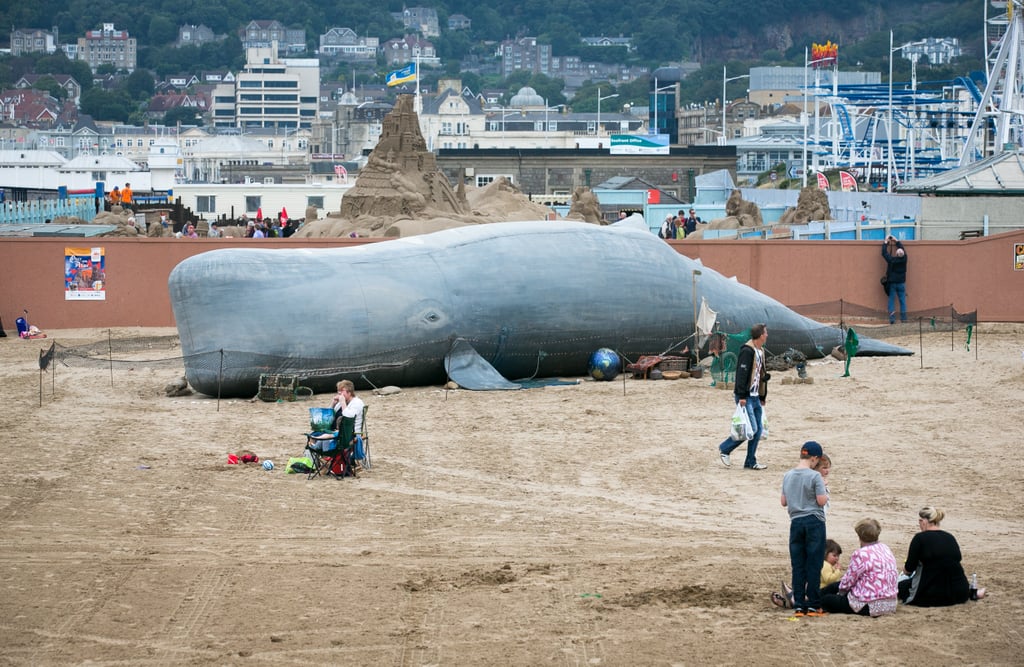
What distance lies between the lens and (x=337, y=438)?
57.0 ft

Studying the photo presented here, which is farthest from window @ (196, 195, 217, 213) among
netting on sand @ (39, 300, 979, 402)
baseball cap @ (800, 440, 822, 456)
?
baseball cap @ (800, 440, 822, 456)

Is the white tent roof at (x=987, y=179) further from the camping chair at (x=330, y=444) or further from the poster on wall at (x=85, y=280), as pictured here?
the camping chair at (x=330, y=444)

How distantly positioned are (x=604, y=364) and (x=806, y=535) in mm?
12886

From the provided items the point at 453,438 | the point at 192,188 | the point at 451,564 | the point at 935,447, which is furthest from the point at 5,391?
the point at 192,188

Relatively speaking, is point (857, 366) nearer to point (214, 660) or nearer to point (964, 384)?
point (964, 384)

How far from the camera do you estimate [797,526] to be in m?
12.3

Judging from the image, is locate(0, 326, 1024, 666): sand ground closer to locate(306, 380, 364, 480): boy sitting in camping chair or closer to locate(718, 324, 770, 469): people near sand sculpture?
locate(718, 324, 770, 469): people near sand sculpture

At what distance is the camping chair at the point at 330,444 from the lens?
1734 cm

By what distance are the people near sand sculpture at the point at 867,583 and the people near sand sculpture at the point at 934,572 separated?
0.21 m

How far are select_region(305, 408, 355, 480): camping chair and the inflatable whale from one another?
217 inches

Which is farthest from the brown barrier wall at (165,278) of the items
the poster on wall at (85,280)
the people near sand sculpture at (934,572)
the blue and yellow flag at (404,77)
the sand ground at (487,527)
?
the blue and yellow flag at (404,77)

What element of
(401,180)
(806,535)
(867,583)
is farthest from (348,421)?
(401,180)

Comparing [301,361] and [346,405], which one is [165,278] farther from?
[346,405]

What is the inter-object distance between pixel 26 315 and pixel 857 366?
19.0m
